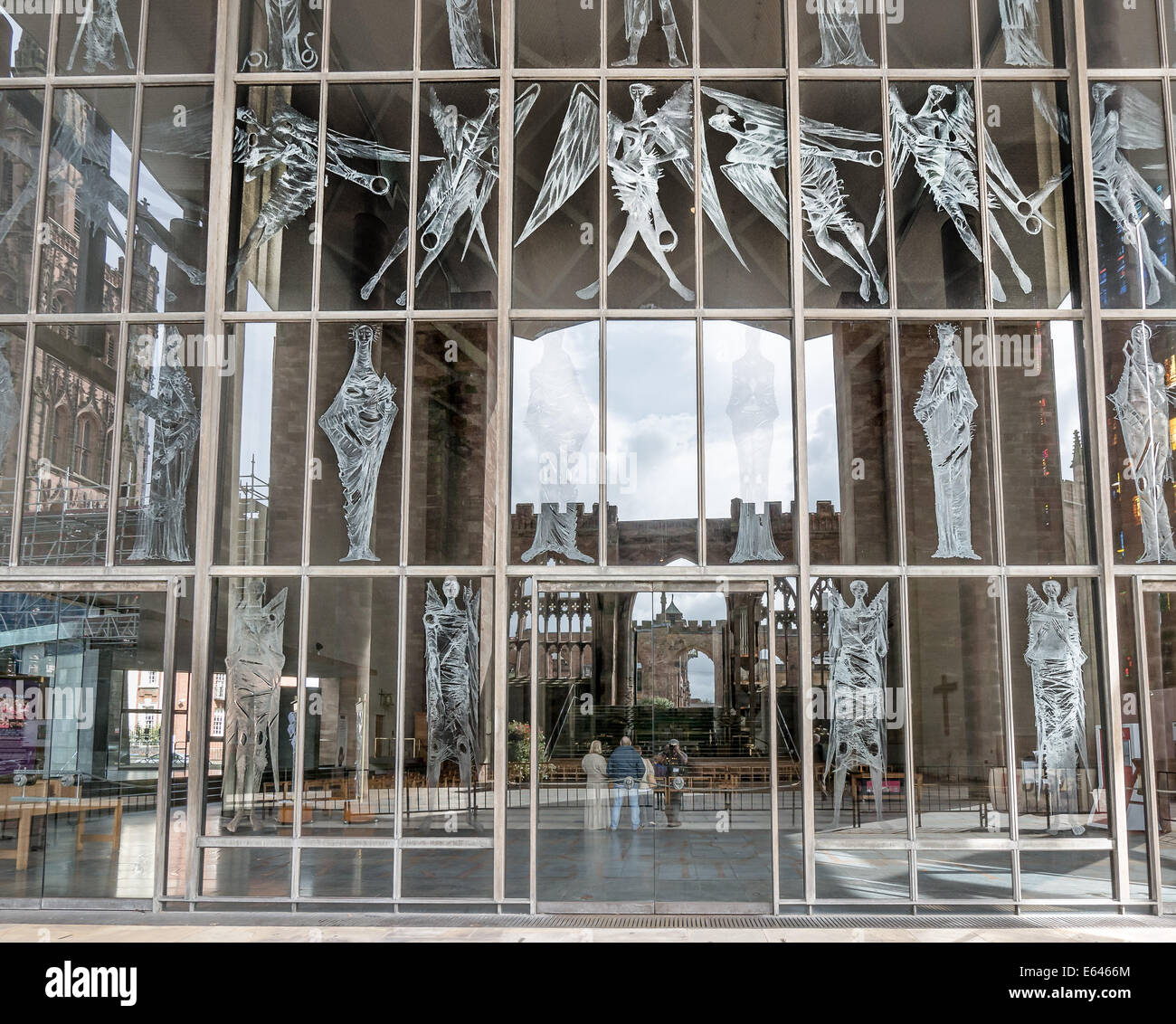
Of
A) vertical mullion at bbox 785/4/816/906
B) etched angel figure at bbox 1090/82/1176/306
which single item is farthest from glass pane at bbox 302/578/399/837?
etched angel figure at bbox 1090/82/1176/306

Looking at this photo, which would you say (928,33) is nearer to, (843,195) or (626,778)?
(843,195)

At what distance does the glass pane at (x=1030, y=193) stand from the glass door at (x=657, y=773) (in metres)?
4.26

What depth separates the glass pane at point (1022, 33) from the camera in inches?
427

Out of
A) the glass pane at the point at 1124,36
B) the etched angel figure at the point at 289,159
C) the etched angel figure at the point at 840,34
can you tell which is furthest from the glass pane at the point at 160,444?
the glass pane at the point at 1124,36

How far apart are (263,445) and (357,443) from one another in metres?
0.88

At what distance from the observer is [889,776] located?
32.6ft

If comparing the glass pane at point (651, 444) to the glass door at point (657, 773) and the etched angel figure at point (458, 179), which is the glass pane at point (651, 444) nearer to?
the glass door at point (657, 773)

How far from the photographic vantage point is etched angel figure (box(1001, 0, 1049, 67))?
35.6ft

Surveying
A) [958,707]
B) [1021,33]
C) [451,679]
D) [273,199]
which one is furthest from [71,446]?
[1021,33]

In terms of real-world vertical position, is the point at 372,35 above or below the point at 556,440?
above

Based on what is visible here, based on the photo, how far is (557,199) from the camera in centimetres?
1083

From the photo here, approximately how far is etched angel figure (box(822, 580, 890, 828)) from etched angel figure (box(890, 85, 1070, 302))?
11.5 feet

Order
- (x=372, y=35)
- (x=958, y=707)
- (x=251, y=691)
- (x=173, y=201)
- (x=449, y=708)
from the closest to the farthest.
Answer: (x=958, y=707) < (x=449, y=708) < (x=251, y=691) < (x=173, y=201) < (x=372, y=35)

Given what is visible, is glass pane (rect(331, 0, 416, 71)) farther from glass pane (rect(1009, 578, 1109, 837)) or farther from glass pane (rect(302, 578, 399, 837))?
glass pane (rect(1009, 578, 1109, 837))
